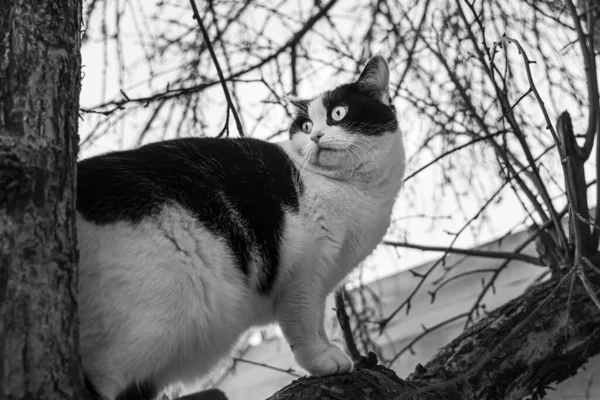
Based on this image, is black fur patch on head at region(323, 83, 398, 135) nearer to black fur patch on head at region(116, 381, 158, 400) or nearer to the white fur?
the white fur

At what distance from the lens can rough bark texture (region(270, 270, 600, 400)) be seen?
1580 millimetres

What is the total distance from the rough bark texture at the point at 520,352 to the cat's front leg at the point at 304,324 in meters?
0.11

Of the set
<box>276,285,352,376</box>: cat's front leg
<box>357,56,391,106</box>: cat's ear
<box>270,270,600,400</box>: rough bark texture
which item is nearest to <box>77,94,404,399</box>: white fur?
<box>276,285,352,376</box>: cat's front leg

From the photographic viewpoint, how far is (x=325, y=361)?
4.71ft

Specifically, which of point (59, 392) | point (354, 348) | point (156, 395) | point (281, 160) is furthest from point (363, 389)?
point (59, 392)

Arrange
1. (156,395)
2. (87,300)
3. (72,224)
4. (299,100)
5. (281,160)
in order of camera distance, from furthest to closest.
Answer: (299,100) < (281,160) < (156,395) < (87,300) < (72,224)

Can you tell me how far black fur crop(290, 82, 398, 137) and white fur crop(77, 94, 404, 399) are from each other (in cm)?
3

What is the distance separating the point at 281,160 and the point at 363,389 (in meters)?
0.56

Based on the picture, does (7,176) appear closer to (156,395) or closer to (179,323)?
(179,323)

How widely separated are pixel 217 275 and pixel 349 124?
60cm

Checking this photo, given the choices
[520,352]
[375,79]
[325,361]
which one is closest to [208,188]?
[325,361]

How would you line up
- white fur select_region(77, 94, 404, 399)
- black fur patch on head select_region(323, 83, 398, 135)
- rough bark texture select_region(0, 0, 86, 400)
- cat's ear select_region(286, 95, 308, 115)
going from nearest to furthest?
rough bark texture select_region(0, 0, 86, 400), white fur select_region(77, 94, 404, 399), black fur patch on head select_region(323, 83, 398, 135), cat's ear select_region(286, 95, 308, 115)

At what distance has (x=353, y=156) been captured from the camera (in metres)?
1.65

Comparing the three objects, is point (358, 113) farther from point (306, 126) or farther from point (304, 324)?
point (304, 324)
